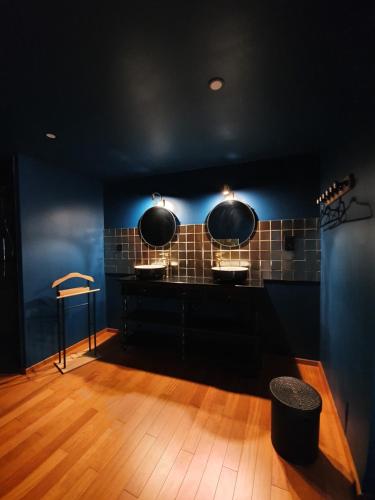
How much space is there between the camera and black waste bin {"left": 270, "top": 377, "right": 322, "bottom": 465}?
4.06 feet

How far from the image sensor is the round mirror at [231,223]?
245 cm

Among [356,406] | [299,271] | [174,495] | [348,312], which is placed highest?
[299,271]

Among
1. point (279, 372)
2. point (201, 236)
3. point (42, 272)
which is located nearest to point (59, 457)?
point (42, 272)

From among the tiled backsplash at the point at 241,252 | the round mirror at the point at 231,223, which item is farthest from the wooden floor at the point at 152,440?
the round mirror at the point at 231,223

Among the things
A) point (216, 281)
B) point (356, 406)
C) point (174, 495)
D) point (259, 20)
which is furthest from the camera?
point (216, 281)

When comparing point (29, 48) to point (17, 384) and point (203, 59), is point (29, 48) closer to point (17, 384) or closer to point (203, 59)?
point (203, 59)

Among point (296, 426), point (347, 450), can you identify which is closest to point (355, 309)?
point (296, 426)

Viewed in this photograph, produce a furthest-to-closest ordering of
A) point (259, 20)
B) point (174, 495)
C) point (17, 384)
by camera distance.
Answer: point (17, 384)
point (174, 495)
point (259, 20)

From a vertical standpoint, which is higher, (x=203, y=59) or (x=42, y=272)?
(x=203, y=59)

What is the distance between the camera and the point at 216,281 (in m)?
2.24

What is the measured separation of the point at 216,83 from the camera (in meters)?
1.20

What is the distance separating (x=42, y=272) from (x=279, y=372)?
271 centimetres

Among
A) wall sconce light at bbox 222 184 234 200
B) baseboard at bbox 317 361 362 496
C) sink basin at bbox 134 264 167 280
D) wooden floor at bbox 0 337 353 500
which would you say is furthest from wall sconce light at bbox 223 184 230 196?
baseboard at bbox 317 361 362 496

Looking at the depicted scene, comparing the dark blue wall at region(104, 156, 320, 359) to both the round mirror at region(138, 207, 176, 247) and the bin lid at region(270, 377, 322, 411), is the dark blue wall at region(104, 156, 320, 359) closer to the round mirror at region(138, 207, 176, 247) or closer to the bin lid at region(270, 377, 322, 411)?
the round mirror at region(138, 207, 176, 247)
